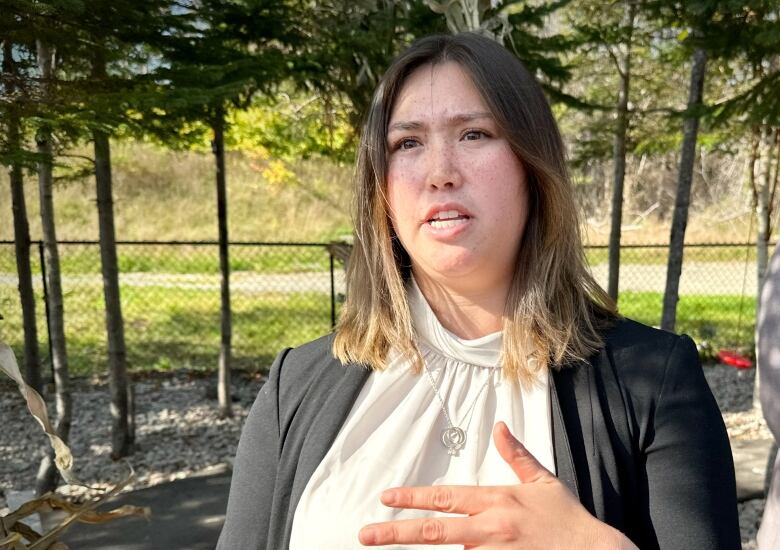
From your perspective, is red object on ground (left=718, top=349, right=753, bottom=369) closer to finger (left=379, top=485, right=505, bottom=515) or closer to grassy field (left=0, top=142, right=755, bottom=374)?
grassy field (left=0, top=142, right=755, bottom=374)

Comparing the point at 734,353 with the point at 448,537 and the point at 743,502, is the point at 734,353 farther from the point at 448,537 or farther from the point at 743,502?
the point at 448,537

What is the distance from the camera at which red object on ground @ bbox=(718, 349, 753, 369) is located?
866 centimetres

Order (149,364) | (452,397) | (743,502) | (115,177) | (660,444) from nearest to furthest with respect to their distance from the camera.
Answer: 1. (660,444)
2. (452,397)
3. (743,502)
4. (149,364)
5. (115,177)

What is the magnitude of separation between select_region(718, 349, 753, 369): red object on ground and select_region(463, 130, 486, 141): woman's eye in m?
8.51

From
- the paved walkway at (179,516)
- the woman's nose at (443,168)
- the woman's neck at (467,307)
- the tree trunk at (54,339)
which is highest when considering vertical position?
the woman's nose at (443,168)

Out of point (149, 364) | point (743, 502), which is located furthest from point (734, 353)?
point (149, 364)

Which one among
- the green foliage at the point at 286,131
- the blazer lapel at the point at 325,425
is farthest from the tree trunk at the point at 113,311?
the blazer lapel at the point at 325,425

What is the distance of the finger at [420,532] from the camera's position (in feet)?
3.16

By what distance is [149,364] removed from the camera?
8.94 metres

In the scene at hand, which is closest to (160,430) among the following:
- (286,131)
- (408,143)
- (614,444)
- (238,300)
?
(286,131)

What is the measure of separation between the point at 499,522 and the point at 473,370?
42cm

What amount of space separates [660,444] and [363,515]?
1.66 feet

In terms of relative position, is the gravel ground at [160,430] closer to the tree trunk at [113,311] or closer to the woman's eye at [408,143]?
the tree trunk at [113,311]

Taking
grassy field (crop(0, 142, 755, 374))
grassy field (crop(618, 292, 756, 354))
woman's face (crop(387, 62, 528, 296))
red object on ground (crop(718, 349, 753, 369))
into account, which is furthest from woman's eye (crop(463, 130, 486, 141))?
grassy field (crop(618, 292, 756, 354))
